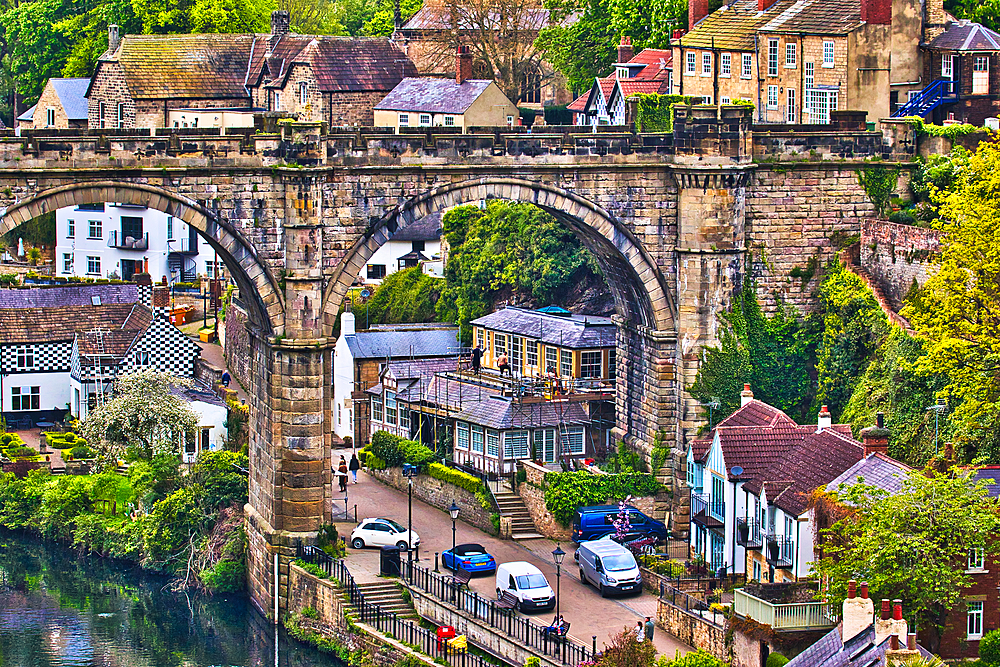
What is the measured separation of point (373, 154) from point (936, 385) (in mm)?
17961

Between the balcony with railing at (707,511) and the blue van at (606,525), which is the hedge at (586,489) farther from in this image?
the balcony with railing at (707,511)

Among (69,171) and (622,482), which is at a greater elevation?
(69,171)

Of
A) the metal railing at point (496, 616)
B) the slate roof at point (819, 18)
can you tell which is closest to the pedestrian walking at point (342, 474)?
the metal railing at point (496, 616)

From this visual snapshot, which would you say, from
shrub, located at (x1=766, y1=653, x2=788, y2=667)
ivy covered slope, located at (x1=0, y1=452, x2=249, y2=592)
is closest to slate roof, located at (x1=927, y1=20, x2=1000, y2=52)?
ivy covered slope, located at (x1=0, y1=452, x2=249, y2=592)

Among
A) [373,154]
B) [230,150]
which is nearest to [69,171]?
[230,150]

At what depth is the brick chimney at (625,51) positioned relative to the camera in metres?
101

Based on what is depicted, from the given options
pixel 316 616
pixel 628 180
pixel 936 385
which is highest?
pixel 628 180

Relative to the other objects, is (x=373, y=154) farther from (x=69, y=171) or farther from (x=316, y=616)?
(x=316, y=616)

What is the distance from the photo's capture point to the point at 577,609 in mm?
61125

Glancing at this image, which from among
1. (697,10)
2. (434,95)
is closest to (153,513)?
(697,10)

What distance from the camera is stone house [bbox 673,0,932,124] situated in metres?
81.1

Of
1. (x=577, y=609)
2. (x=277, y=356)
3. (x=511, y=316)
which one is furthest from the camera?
(x=511, y=316)

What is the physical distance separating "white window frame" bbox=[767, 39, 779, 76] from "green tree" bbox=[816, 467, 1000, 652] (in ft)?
117

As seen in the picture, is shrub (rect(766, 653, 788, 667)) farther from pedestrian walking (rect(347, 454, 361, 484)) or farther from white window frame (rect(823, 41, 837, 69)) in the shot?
white window frame (rect(823, 41, 837, 69))
